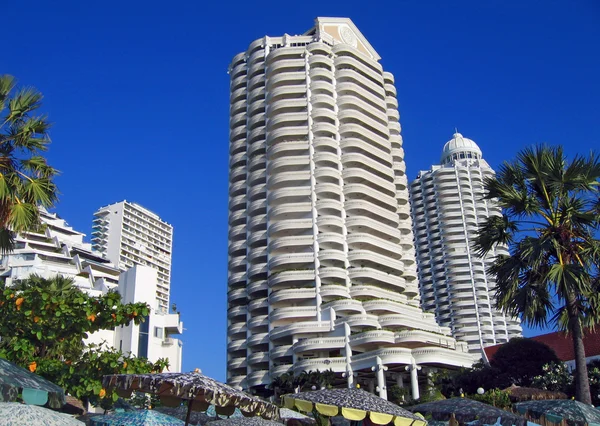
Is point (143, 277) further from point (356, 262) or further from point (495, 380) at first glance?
point (356, 262)

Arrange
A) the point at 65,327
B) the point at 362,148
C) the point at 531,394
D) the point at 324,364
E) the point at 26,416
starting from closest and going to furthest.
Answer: the point at 26,416 → the point at 65,327 → the point at 531,394 → the point at 324,364 → the point at 362,148

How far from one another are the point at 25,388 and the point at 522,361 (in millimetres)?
41799

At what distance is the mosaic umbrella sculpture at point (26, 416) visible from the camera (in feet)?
37.5

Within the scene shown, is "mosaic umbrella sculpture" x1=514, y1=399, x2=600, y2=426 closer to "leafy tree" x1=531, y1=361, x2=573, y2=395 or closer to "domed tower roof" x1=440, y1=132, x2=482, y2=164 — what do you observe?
"leafy tree" x1=531, y1=361, x2=573, y2=395

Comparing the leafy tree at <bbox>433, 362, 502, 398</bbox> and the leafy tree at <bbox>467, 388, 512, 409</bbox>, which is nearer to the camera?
the leafy tree at <bbox>467, 388, 512, 409</bbox>

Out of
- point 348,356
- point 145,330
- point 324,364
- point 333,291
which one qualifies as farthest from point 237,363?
point 145,330

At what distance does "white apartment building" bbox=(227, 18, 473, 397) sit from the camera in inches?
2726

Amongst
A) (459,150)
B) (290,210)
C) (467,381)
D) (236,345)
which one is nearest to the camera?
(467,381)

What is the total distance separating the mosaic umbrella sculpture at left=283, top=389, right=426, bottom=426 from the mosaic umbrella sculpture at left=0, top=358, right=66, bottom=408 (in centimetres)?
505

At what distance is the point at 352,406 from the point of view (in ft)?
48.9

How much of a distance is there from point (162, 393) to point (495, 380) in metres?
41.4

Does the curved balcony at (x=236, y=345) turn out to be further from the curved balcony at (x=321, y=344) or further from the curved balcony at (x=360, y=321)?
the curved balcony at (x=360, y=321)

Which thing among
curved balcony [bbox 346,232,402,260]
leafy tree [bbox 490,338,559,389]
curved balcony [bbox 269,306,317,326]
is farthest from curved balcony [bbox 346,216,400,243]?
leafy tree [bbox 490,338,559,389]

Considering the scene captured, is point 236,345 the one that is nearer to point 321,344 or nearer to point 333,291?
point 333,291
